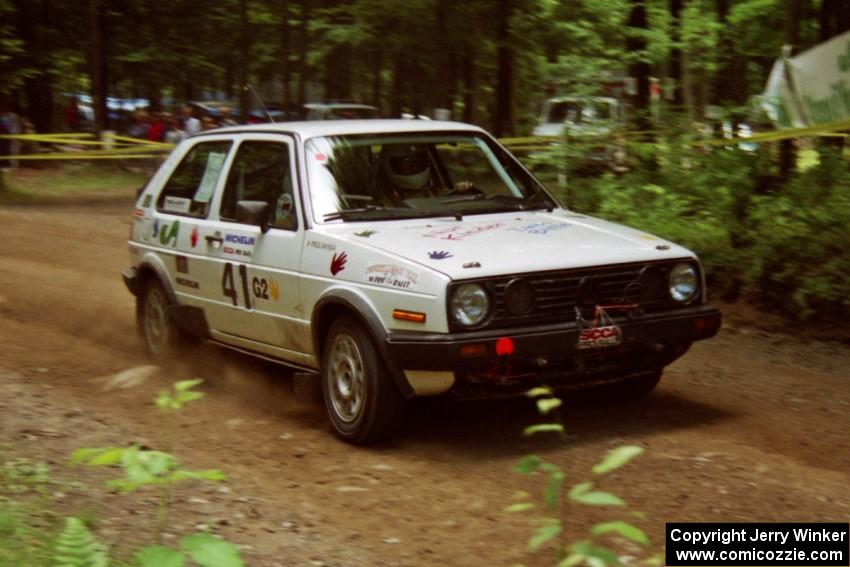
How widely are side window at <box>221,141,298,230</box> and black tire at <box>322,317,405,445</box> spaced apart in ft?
3.00

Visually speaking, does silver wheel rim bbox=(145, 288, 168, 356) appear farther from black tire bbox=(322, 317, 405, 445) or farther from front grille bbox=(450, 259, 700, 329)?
front grille bbox=(450, 259, 700, 329)

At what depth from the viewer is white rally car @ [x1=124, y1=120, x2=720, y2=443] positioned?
248 inches

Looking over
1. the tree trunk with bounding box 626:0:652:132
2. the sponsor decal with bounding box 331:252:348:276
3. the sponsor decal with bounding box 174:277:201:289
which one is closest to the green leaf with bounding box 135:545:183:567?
the sponsor decal with bounding box 331:252:348:276

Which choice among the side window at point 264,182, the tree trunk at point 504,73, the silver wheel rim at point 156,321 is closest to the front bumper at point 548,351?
the side window at point 264,182

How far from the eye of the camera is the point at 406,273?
6.36 meters

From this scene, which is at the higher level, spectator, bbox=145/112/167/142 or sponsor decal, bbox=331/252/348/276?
spectator, bbox=145/112/167/142

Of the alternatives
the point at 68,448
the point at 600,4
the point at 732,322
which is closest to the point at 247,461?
the point at 68,448

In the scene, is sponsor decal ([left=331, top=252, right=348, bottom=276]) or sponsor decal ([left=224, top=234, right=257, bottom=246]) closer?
sponsor decal ([left=331, top=252, right=348, bottom=276])

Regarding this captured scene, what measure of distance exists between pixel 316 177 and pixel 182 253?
1642 millimetres

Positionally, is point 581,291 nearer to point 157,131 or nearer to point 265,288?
point 265,288

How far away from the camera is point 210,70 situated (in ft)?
114

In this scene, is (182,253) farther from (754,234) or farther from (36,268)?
(36,268)

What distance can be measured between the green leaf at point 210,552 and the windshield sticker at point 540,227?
3.98 metres

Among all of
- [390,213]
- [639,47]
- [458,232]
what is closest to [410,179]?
[390,213]
